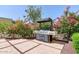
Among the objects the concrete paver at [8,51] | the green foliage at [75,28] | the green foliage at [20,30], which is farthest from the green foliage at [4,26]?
the green foliage at [75,28]

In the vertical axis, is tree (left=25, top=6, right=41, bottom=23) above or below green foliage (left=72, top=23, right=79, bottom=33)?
above

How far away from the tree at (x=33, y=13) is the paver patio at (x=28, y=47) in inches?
11.2

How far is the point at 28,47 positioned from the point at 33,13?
1.46 ft

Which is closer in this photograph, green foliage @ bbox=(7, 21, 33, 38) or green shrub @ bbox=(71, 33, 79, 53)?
green shrub @ bbox=(71, 33, 79, 53)

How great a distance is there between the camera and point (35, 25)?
6.86 feet

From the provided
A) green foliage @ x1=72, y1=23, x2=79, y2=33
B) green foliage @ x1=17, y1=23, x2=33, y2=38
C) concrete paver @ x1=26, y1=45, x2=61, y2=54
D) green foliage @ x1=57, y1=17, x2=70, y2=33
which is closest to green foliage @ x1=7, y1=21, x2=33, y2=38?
green foliage @ x1=17, y1=23, x2=33, y2=38

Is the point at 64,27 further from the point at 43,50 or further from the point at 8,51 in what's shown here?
the point at 8,51

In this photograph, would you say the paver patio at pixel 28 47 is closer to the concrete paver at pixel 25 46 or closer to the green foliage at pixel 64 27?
the concrete paver at pixel 25 46

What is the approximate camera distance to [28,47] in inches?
81.1

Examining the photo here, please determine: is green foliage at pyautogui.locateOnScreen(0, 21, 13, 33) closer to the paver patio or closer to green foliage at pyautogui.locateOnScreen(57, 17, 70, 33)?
the paver patio

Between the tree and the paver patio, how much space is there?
0.94ft

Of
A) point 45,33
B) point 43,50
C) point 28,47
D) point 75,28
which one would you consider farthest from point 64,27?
point 28,47

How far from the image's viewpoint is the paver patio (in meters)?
2.03
